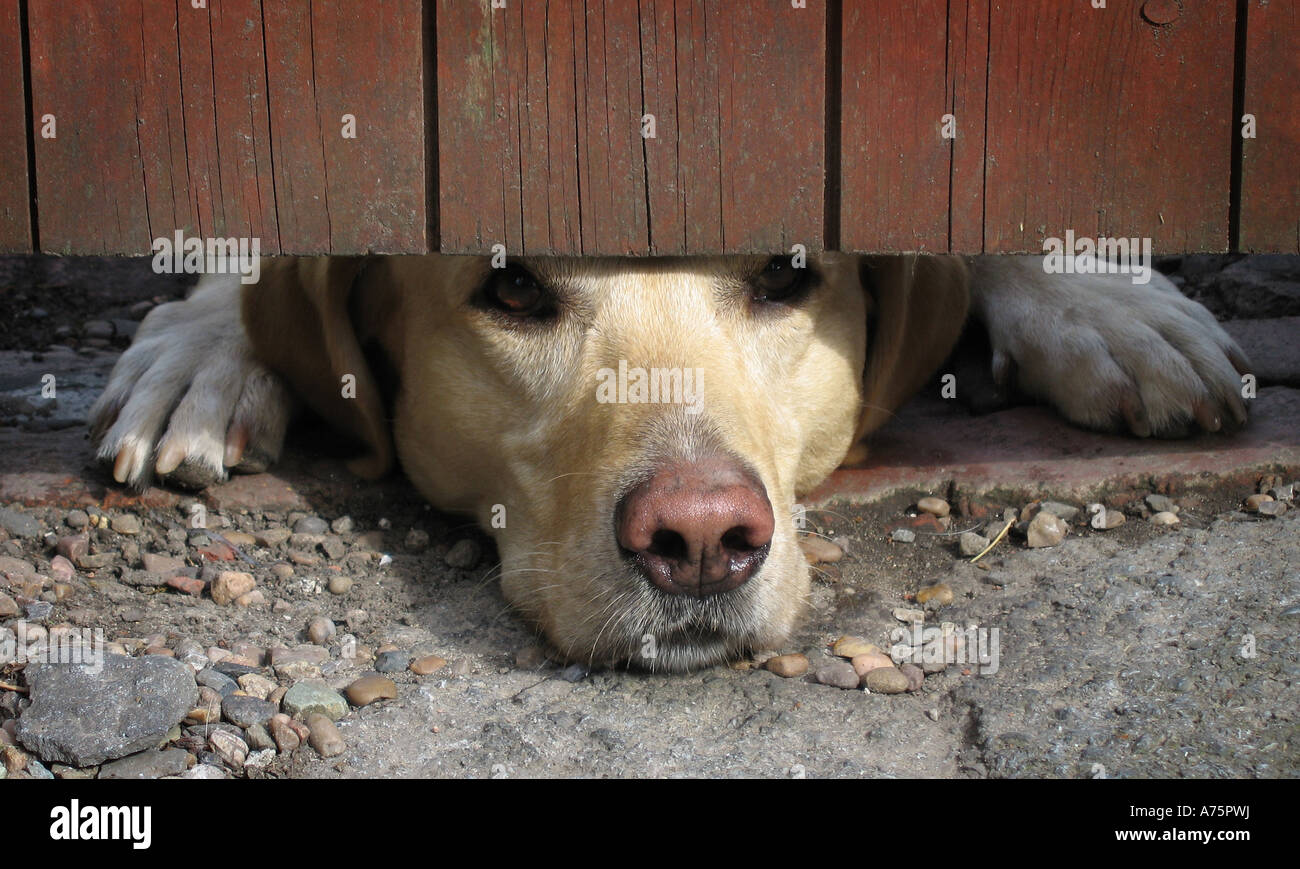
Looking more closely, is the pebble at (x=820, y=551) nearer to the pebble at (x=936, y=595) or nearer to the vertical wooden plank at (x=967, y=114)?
the pebble at (x=936, y=595)

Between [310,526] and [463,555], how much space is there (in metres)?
0.40

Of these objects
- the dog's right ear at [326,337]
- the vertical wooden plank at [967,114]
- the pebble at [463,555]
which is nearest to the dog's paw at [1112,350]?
the vertical wooden plank at [967,114]

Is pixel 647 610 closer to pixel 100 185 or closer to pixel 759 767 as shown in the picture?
pixel 759 767

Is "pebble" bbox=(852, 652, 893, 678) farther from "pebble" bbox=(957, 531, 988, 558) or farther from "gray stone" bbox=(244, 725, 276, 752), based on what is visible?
"gray stone" bbox=(244, 725, 276, 752)

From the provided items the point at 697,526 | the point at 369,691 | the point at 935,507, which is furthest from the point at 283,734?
the point at 935,507

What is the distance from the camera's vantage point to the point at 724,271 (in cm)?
280

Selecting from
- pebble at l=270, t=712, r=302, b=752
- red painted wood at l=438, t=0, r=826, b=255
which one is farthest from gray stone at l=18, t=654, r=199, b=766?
red painted wood at l=438, t=0, r=826, b=255

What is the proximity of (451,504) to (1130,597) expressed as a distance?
5.33 ft

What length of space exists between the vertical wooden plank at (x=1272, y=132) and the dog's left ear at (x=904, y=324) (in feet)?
2.64

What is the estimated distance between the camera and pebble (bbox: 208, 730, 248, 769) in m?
1.96

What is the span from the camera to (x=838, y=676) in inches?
89.3

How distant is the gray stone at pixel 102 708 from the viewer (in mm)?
1920

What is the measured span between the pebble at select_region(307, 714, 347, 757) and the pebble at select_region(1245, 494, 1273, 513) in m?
2.11
